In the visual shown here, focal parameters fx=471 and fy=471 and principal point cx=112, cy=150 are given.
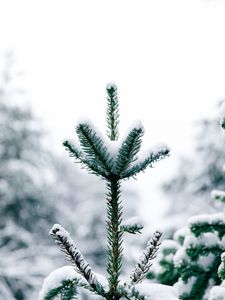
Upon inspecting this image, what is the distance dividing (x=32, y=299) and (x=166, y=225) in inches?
104

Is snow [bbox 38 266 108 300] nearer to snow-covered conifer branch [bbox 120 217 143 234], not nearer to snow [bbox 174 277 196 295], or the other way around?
snow-covered conifer branch [bbox 120 217 143 234]

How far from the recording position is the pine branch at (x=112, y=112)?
4.64ft

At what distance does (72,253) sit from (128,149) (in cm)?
33

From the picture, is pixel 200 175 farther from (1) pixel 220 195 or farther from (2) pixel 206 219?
(2) pixel 206 219

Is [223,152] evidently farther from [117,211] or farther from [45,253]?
[117,211]

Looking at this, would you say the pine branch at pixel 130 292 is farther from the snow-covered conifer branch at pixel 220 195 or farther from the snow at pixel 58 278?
the snow-covered conifer branch at pixel 220 195

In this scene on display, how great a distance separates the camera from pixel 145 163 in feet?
4.53

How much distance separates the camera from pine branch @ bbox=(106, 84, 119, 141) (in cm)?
141

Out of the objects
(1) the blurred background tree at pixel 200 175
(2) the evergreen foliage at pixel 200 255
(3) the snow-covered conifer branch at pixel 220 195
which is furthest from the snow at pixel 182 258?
(1) the blurred background tree at pixel 200 175

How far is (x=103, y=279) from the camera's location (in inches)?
56.6

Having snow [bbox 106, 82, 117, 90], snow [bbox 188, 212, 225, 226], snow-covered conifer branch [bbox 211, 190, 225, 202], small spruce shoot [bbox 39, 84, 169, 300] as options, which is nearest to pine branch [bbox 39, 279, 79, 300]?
small spruce shoot [bbox 39, 84, 169, 300]

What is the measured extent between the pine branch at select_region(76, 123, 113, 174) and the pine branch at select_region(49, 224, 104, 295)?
0.22 meters

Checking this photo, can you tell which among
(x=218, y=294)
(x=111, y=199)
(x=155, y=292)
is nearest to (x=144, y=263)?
(x=155, y=292)

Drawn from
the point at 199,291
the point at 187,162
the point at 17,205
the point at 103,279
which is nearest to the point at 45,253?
the point at 17,205
